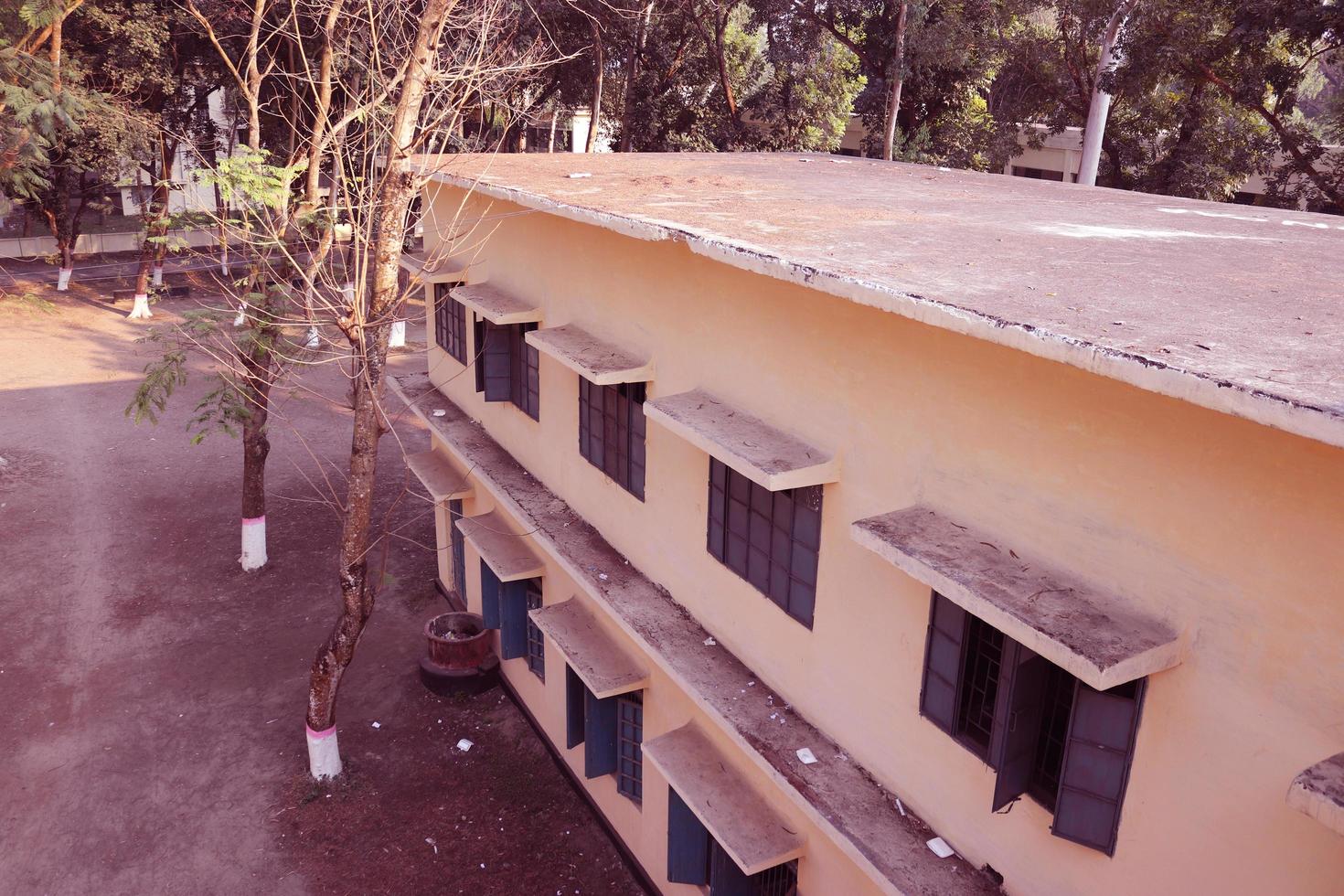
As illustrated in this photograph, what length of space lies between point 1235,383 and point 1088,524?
3.81 ft

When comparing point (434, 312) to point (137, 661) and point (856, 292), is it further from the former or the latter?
point (856, 292)

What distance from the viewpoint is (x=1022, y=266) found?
5.30 m

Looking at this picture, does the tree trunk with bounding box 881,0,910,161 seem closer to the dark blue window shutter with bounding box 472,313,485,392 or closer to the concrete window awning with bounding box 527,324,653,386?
the dark blue window shutter with bounding box 472,313,485,392

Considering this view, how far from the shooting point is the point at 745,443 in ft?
19.2

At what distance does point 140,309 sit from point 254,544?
46.7 ft

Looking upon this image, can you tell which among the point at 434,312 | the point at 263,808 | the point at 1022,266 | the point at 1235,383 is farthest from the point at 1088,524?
the point at 434,312

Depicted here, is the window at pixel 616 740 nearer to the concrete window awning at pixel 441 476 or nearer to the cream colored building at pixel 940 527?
the cream colored building at pixel 940 527

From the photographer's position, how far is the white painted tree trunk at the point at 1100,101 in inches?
674

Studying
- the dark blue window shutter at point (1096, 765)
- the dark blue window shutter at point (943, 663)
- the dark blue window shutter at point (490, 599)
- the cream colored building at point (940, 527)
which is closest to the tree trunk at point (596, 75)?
the dark blue window shutter at point (490, 599)

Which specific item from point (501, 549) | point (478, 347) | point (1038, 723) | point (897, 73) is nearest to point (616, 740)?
point (501, 549)

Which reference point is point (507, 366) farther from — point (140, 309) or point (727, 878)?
point (140, 309)

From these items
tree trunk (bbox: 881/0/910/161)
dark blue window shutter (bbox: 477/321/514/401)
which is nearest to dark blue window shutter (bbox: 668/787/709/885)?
dark blue window shutter (bbox: 477/321/514/401)

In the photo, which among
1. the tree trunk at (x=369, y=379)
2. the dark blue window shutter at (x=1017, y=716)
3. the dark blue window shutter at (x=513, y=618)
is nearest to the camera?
the dark blue window shutter at (x=1017, y=716)

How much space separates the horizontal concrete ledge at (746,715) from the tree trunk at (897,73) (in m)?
13.6
